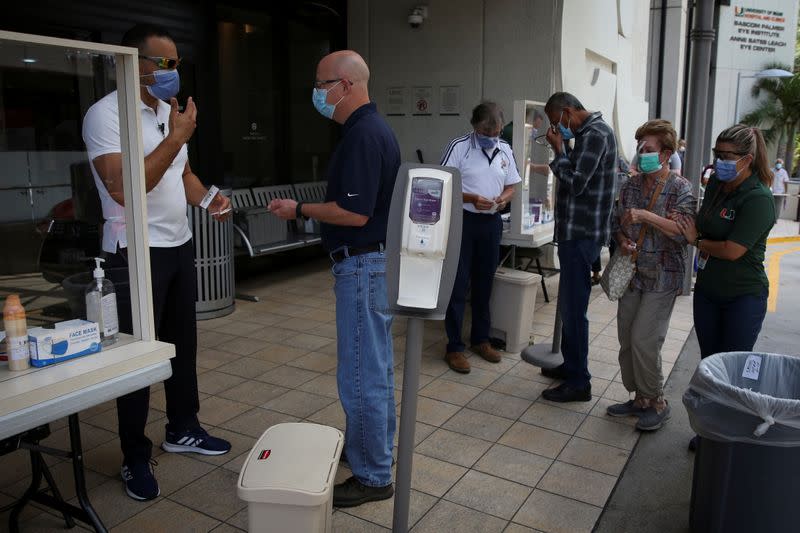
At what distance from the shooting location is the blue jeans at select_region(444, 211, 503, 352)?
15.8ft

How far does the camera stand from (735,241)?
10.2 feet

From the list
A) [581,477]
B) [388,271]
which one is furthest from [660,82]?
[388,271]

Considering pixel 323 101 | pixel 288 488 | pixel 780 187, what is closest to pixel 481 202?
pixel 323 101

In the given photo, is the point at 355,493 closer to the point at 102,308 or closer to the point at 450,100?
the point at 102,308

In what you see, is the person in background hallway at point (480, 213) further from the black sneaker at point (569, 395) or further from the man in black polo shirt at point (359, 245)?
the man in black polo shirt at point (359, 245)

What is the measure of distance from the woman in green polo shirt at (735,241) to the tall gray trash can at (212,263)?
3.95 metres

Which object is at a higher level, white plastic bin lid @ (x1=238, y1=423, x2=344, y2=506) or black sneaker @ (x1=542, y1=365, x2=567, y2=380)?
white plastic bin lid @ (x1=238, y1=423, x2=344, y2=506)

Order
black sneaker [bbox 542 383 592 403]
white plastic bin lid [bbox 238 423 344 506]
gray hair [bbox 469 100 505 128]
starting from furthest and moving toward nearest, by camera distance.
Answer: gray hair [bbox 469 100 505 128] → black sneaker [bbox 542 383 592 403] → white plastic bin lid [bbox 238 423 344 506]

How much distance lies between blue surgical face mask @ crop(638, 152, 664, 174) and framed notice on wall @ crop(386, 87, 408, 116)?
4.92m

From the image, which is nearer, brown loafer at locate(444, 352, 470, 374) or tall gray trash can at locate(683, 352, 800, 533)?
tall gray trash can at locate(683, 352, 800, 533)

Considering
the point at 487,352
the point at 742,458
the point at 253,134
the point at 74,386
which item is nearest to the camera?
the point at 74,386

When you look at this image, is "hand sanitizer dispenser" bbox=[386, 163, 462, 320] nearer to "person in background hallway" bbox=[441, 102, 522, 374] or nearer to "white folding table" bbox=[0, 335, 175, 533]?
"white folding table" bbox=[0, 335, 175, 533]

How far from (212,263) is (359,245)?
3.39 m

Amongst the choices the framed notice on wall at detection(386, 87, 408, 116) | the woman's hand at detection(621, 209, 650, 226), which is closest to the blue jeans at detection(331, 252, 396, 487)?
the woman's hand at detection(621, 209, 650, 226)
